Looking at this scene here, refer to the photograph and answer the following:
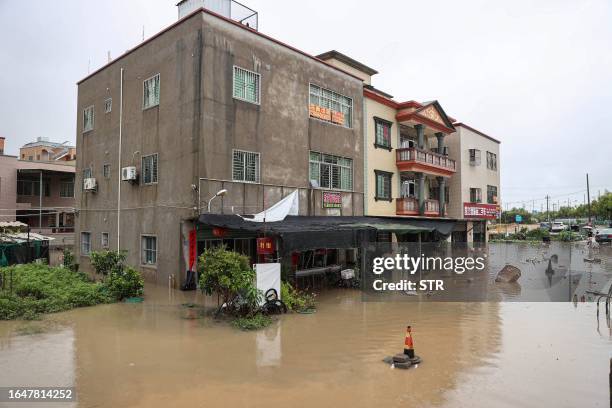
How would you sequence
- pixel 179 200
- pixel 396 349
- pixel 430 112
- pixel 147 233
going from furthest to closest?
pixel 430 112
pixel 147 233
pixel 179 200
pixel 396 349

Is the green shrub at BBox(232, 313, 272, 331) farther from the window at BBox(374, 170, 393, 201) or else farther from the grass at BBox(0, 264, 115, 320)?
the window at BBox(374, 170, 393, 201)

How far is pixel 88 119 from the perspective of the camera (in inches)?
949

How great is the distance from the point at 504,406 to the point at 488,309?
8364mm

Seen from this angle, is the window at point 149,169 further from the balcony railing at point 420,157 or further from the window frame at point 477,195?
the window frame at point 477,195

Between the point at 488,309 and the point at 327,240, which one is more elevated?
the point at 327,240

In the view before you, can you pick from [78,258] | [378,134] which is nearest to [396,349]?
[378,134]

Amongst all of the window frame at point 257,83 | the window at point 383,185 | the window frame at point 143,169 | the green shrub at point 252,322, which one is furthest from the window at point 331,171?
the green shrub at point 252,322

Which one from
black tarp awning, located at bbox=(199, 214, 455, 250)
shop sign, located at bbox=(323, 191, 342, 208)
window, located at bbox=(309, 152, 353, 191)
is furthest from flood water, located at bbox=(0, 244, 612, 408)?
window, located at bbox=(309, 152, 353, 191)

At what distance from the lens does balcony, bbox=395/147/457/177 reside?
85.6ft

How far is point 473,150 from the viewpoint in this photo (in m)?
33.7

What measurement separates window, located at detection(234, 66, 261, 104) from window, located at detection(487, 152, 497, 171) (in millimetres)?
25551

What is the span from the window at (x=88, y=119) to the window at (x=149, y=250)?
30.5 ft

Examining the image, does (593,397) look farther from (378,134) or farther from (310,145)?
(378,134)

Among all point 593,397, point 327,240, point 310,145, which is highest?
point 310,145
